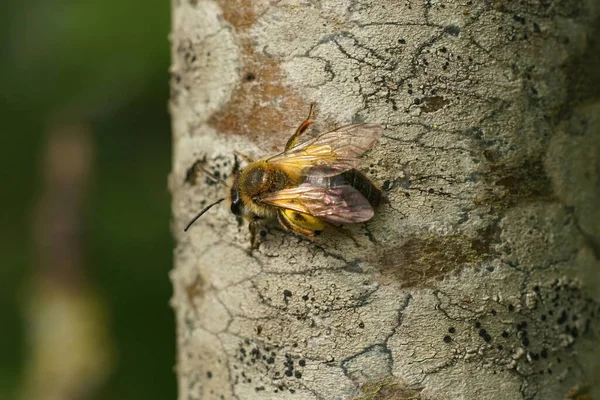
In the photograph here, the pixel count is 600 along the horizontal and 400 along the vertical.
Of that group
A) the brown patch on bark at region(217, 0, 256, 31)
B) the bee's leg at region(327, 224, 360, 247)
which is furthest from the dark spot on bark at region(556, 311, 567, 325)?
the brown patch on bark at region(217, 0, 256, 31)

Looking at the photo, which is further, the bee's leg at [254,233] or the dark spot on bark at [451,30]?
the bee's leg at [254,233]

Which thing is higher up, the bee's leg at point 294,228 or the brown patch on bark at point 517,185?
the brown patch on bark at point 517,185

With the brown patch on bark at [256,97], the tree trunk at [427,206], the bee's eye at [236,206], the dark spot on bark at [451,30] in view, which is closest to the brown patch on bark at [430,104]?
the tree trunk at [427,206]

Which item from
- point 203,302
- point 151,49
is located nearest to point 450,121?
point 203,302

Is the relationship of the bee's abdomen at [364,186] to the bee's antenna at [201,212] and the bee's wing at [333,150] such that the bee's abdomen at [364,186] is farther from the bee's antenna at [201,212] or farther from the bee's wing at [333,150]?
the bee's antenna at [201,212]

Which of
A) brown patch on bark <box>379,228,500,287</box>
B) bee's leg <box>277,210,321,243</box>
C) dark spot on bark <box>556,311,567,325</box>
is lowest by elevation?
dark spot on bark <box>556,311,567,325</box>

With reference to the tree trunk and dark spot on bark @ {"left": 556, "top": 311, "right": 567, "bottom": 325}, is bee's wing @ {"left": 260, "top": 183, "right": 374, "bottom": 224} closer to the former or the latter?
the tree trunk
